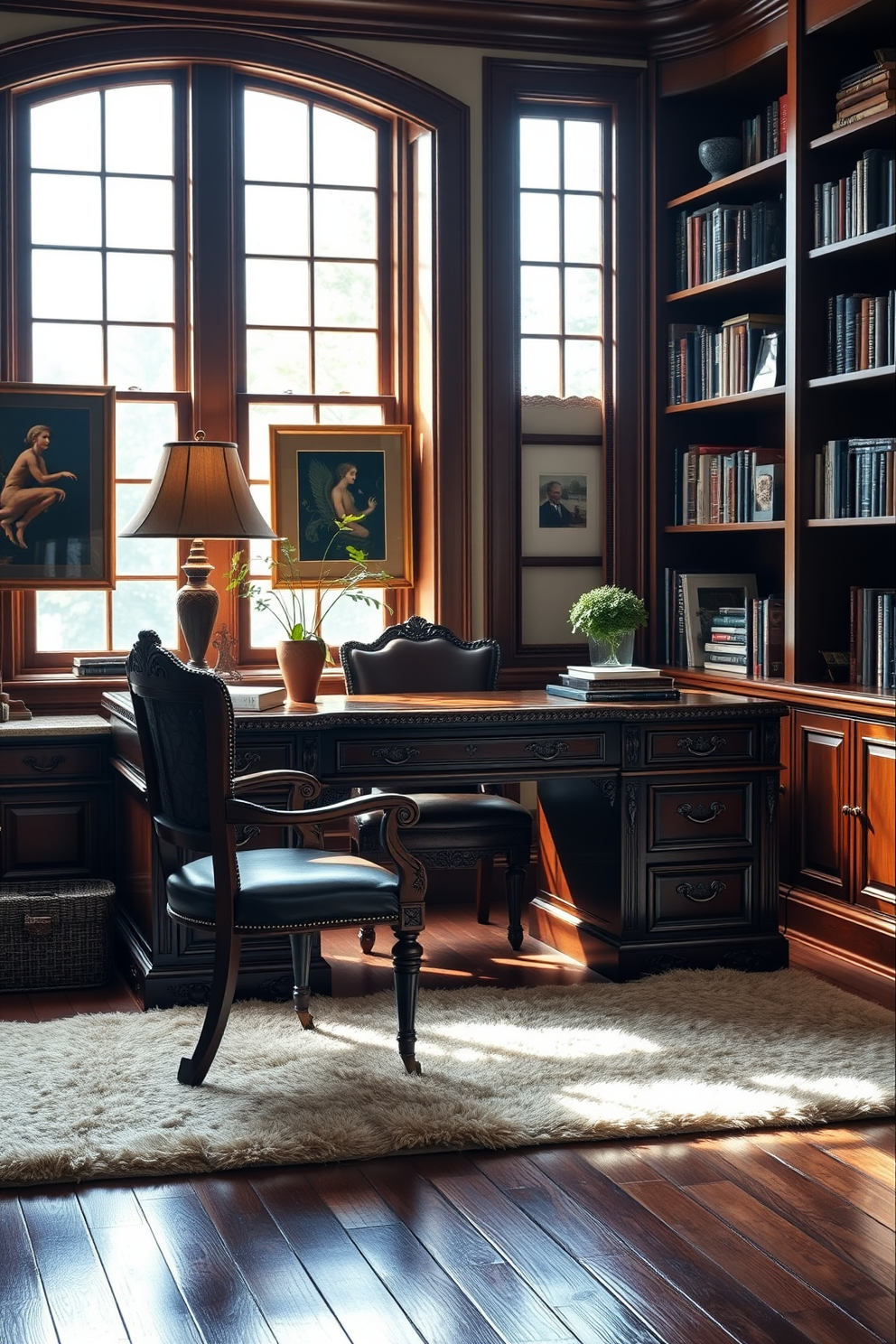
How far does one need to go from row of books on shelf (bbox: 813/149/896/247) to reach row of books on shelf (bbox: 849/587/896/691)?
114cm

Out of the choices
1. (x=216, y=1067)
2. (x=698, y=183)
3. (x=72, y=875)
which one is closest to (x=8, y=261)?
(x=72, y=875)

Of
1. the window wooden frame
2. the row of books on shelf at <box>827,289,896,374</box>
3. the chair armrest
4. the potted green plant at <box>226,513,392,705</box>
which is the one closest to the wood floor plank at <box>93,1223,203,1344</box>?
the chair armrest

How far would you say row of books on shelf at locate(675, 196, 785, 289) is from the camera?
5391 mm

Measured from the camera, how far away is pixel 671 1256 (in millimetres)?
2623

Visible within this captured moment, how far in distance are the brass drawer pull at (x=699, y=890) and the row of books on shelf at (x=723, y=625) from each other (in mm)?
1044

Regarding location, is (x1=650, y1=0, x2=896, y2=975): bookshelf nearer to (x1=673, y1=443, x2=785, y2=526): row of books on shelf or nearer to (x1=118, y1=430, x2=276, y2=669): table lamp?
(x1=673, y1=443, x2=785, y2=526): row of books on shelf

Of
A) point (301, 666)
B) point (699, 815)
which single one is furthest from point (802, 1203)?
point (301, 666)

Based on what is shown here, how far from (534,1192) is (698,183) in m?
4.21

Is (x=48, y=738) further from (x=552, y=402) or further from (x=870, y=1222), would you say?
(x=870, y=1222)

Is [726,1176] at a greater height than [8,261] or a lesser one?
lesser

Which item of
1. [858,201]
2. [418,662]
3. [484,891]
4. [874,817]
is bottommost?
[484,891]

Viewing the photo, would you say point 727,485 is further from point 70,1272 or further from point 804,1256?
point 70,1272

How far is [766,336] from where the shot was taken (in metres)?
5.37

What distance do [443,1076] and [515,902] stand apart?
55.4 inches
